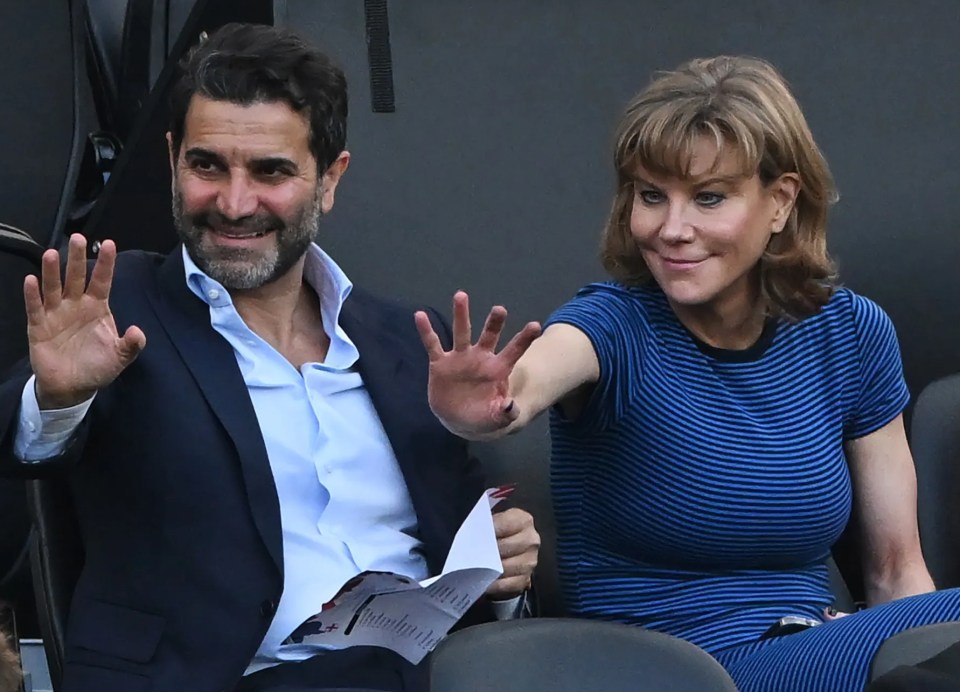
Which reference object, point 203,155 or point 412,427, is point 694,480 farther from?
point 203,155

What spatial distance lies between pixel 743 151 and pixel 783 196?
124 mm

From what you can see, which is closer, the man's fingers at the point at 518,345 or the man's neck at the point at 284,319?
the man's fingers at the point at 518,345

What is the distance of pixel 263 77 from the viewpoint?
198 centimetres

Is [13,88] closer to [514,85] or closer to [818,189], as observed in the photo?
[514,85]

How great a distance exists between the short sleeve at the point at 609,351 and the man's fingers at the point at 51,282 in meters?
0.60

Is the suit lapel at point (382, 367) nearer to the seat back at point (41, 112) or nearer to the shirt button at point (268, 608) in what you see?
the shirt button at point (268, 608)

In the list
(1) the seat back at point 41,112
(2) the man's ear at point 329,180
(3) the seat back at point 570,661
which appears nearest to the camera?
(3) the seat back at point 570,661

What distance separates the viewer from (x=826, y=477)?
6.62 feet

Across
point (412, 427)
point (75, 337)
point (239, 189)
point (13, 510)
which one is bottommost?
point (13, 510)

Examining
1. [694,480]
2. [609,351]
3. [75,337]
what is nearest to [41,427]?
[75,337]

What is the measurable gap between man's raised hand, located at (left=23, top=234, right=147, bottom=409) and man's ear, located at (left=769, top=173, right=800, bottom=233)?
33.0 inches

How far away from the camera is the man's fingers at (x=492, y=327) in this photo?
5.29ft

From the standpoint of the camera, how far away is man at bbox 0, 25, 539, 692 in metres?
1.76

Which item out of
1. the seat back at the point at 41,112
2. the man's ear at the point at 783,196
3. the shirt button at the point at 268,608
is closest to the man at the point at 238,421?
the shirt button at the point at 268,608
